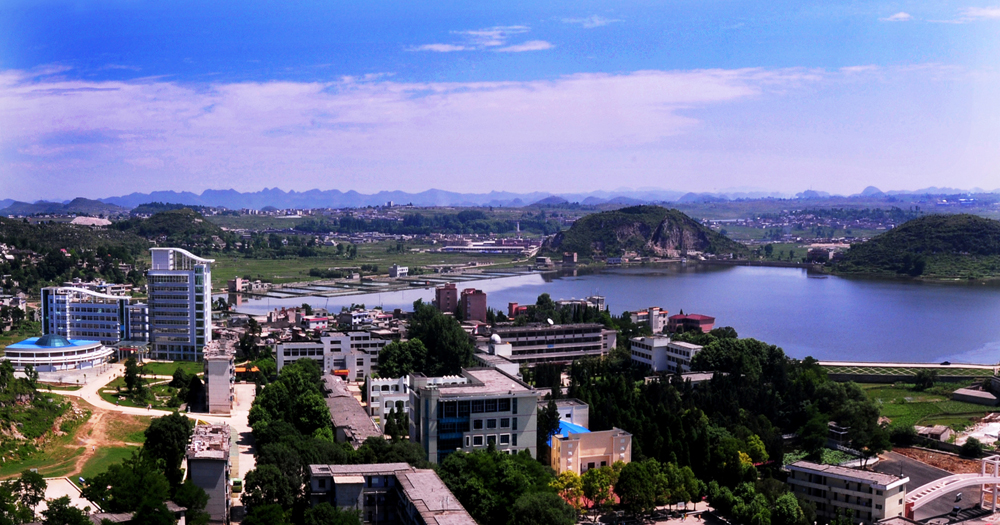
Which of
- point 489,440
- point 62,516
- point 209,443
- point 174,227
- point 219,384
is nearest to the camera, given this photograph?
point 62,516

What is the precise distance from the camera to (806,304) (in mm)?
23844

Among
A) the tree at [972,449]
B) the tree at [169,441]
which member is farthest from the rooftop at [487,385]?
the tree at [972,449]

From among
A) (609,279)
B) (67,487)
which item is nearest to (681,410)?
(67,487)

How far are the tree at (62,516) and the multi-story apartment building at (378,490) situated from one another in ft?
5.08

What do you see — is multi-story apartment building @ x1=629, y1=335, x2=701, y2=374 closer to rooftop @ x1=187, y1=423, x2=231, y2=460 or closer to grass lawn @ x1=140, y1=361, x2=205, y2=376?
grass lawn @ x1=140, y1=361, x2=205, y2=376

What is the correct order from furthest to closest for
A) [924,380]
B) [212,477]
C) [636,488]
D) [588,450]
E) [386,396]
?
[924,380]
[386,396]
[588,450]
[636,488]
[212,477]

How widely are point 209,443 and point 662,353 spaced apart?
8.00 meters

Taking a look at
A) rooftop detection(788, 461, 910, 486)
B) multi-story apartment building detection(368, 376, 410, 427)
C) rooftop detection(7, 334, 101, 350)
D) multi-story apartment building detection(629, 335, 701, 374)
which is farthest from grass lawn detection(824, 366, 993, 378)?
rooftop detection(7, 334, 101, 350)

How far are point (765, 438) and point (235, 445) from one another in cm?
546

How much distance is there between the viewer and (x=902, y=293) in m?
26.0

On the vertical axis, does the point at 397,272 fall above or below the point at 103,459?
above

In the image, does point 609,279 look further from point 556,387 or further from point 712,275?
point 556,387

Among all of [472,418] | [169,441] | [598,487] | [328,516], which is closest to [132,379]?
[169,441]

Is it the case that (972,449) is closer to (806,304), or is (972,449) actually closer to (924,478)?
(924,478)
